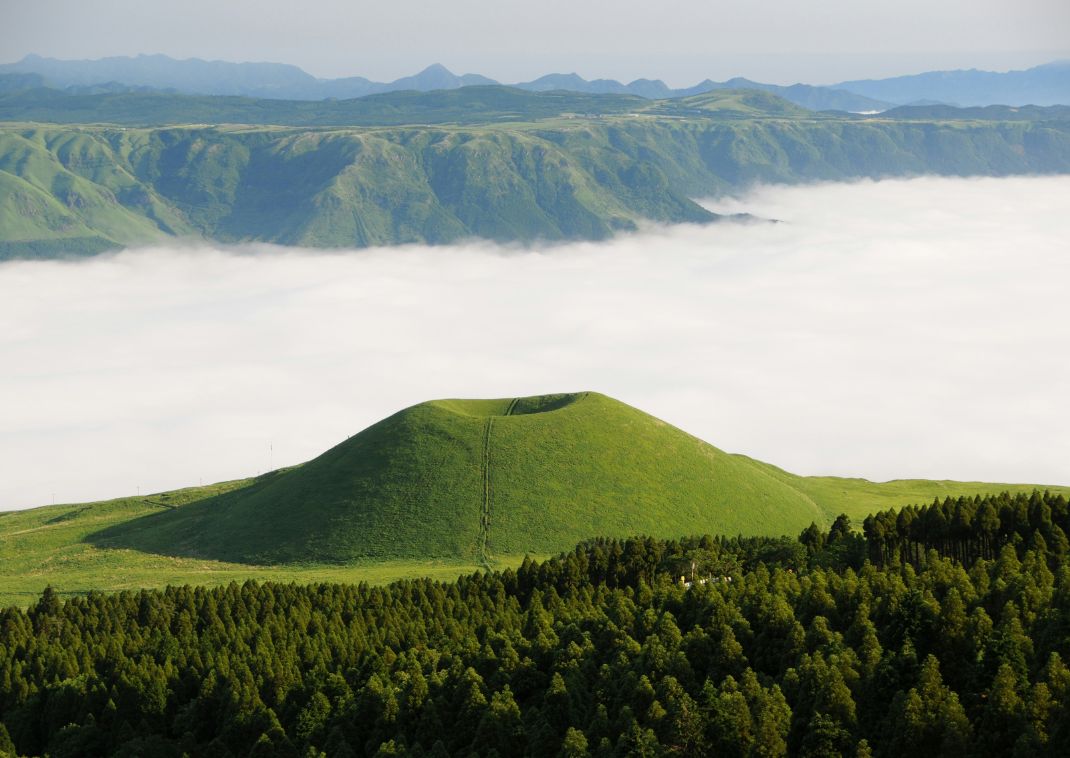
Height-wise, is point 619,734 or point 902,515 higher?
point 902,515

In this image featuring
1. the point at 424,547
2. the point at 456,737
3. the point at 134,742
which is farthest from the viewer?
the point at 424,547

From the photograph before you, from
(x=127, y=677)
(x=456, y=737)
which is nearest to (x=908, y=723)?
(x=456, y=737)

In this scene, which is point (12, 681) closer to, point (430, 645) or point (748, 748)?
point (430, 645)

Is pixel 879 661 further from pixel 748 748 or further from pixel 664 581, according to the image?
pixel 664 581

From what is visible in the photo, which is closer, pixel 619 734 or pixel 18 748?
pixel 619 734

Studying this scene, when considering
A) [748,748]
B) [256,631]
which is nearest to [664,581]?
[256,631]

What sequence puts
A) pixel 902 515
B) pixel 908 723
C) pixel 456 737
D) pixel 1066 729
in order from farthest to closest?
pixel 902 515 < pixel 456 737 < pixel 908 723 < pixel 1066 729
